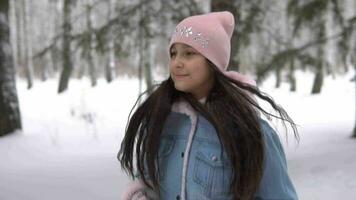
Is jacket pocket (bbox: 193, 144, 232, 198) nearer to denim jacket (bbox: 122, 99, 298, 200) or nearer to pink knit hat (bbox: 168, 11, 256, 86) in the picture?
denim jacket (bbox: 122, 99, 298, 200)

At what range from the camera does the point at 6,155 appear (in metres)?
6.13

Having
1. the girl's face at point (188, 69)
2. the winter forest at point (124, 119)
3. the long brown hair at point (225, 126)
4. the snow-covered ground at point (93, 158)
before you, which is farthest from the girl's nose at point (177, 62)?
the snow-covered ground at point (93, 158)

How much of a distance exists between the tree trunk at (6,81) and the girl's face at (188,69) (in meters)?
5.70

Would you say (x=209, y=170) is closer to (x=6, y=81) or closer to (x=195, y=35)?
(x=195, y=35)

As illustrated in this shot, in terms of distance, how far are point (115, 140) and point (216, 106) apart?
254 inches

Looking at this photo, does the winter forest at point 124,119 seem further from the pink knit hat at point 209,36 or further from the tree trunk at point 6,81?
the pink knit hat at point 209,36

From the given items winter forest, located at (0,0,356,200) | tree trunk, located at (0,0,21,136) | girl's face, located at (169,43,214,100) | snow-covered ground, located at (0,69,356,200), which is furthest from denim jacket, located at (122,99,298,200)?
tree trunk, located at (0,0,21,136)

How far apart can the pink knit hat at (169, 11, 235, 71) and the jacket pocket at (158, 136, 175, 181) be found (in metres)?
0.35

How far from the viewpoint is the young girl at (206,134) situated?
1.78 m

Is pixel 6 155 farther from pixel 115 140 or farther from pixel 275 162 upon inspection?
pixel 275 162

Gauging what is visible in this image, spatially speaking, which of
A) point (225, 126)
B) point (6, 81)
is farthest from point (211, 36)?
point (6, 81)

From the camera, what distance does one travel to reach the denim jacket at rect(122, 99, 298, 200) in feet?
5.83

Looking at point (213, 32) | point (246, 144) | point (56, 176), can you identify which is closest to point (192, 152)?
point (246, 144)

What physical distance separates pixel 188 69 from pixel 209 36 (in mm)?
148
